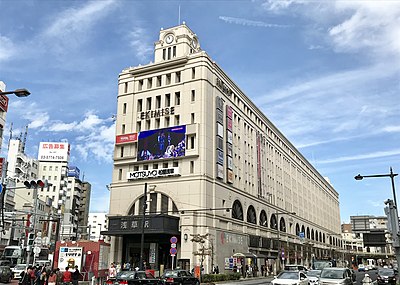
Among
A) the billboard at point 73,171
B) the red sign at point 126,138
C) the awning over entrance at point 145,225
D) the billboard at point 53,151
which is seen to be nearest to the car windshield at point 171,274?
the awning over entrance at point 145,225

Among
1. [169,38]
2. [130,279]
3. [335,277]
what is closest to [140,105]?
[169,38]

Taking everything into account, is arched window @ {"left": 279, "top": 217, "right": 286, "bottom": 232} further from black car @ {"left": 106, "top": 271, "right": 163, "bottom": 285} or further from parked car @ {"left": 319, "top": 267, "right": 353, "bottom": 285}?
black car @ {"left": 106, "top": 271, "right": 163, "bottom": 285}

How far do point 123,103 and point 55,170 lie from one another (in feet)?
205

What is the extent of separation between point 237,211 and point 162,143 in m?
17.0

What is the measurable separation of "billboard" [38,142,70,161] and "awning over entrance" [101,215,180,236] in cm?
6857

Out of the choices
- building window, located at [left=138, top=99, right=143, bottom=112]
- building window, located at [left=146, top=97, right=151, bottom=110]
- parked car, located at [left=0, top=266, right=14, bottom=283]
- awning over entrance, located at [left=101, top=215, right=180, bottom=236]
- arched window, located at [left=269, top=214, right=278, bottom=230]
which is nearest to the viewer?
parked car, located at [left=0, top=266, right=14, bottom=283]

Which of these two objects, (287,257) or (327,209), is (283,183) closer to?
(287,257)

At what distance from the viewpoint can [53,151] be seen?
394 ft

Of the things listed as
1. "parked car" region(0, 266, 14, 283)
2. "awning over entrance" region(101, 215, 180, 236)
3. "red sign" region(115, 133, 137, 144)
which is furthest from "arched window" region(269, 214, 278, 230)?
"parked car" region(0, 266, 14, 283)

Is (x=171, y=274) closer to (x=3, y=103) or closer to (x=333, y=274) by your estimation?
(x=333, y=274)

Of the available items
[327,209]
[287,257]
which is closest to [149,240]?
[287,257]

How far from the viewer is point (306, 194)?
115 meters

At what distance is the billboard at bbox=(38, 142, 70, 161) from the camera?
119m

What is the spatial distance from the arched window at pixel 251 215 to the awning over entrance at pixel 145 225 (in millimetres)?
19228
